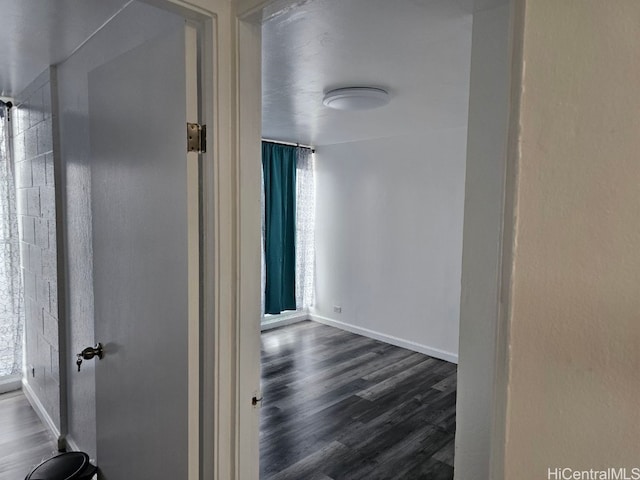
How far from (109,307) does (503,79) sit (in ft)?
5.44

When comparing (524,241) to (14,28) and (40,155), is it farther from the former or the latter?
(40,155)

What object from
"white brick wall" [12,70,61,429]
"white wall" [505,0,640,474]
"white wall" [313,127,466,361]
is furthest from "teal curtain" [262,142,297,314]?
"white wall" [505,0,640,474]

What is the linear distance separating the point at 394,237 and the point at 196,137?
3.63 m

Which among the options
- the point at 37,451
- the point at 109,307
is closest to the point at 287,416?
the point at 37,451

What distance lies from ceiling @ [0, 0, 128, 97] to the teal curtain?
9.29ft

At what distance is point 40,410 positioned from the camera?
284cm

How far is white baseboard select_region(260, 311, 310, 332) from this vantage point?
203 inches

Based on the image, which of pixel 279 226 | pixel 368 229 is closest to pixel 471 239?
pixel 368 229

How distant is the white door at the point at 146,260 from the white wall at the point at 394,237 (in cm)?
323

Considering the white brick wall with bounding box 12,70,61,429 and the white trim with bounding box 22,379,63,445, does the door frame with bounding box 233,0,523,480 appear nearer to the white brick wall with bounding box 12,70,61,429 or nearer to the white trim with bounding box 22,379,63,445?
the white brick wall with bounding box 12,70,61,429

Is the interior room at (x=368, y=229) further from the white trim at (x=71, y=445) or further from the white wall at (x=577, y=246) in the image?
the white wall at (x=577, y=246)

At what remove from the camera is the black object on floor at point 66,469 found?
5.70 ft

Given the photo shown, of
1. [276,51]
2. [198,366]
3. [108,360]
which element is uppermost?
[276,51]

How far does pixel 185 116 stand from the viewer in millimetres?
1105
